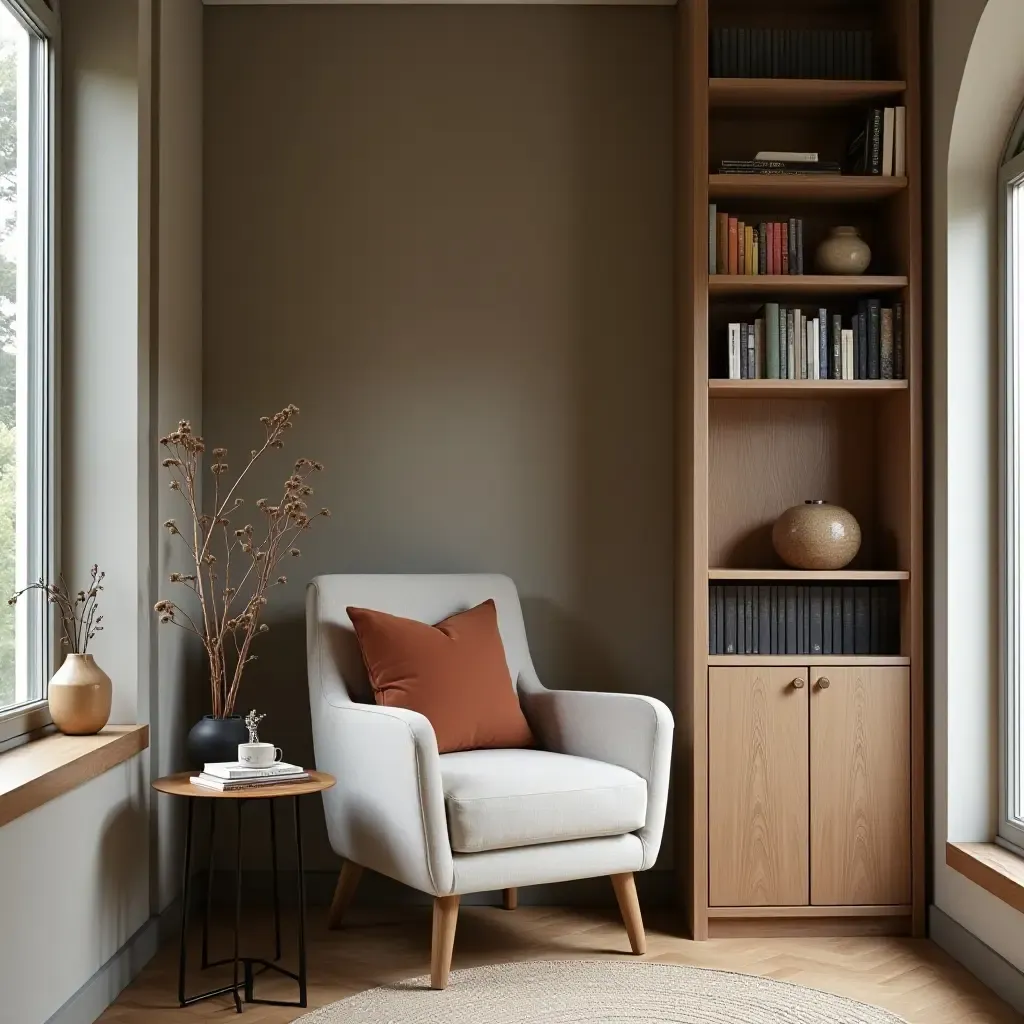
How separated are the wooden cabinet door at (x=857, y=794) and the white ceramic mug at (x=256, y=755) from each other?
1.49 metres

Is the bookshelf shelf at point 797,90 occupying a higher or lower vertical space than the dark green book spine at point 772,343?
higher

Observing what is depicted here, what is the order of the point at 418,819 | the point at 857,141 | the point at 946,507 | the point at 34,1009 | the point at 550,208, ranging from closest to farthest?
1. the point at 34,1009
2. the point at 418,819
3. the point at 946,507
4. the point at 857,141
5. the point at 550,208

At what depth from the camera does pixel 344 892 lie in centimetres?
339

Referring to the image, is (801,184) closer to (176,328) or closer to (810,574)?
(810,574)

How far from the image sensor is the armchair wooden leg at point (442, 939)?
288 cm

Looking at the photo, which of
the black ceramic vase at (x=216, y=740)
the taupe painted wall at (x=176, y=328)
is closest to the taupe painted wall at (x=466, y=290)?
the taupe painted wall at (x=176, y=328)

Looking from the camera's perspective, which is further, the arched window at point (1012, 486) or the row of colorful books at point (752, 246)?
the row of colorful books at point (752, 246)

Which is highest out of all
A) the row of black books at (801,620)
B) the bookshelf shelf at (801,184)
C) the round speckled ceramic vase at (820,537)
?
the bookshelf shelf at (801,184)

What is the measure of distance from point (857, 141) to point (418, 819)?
7.62 feet

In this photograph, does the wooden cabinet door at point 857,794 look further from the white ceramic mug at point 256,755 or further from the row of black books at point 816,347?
the white ceramic mug at point 256,755

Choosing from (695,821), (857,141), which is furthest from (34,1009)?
(857,141)

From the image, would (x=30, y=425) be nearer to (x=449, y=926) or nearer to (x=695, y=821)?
(x=449, y=926)

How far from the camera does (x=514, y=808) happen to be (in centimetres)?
288

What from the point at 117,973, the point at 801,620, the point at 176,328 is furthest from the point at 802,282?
the point at 117,973
